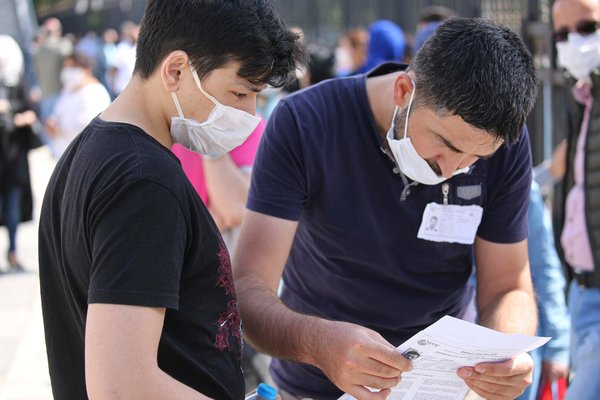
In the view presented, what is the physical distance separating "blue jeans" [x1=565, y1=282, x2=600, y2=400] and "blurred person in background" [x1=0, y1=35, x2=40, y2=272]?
553cm

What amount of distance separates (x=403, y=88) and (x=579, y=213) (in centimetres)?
190

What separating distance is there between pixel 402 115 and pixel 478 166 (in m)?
0.27

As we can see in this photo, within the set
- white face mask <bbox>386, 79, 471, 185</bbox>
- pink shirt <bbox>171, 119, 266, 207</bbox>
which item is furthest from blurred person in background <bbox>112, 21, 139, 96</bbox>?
white face mask <bbox>386, 79, 471, 185</bbox>

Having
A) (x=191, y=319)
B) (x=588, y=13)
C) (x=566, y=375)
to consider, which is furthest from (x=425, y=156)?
(x=588, y=13)

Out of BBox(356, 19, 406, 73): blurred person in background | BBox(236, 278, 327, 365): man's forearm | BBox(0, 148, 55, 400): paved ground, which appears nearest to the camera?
BBox(236, 278, 327, 365): man's forearm

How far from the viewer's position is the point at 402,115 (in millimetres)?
2363

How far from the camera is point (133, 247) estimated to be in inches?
59.4

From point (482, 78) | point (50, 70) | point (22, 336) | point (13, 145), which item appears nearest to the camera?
point (482, 78)

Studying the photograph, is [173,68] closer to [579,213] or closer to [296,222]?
[296,222]

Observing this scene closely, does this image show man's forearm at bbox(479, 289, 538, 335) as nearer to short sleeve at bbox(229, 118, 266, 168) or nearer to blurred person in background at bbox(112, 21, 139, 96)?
short sleeve at bbox(229, 118, 266, 168)

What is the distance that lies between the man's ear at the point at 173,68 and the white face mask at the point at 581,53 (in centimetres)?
272

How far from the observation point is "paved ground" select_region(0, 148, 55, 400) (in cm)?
532

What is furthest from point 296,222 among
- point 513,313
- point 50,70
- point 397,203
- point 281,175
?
point 50,70

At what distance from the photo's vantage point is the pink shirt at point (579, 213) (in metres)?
3.88
